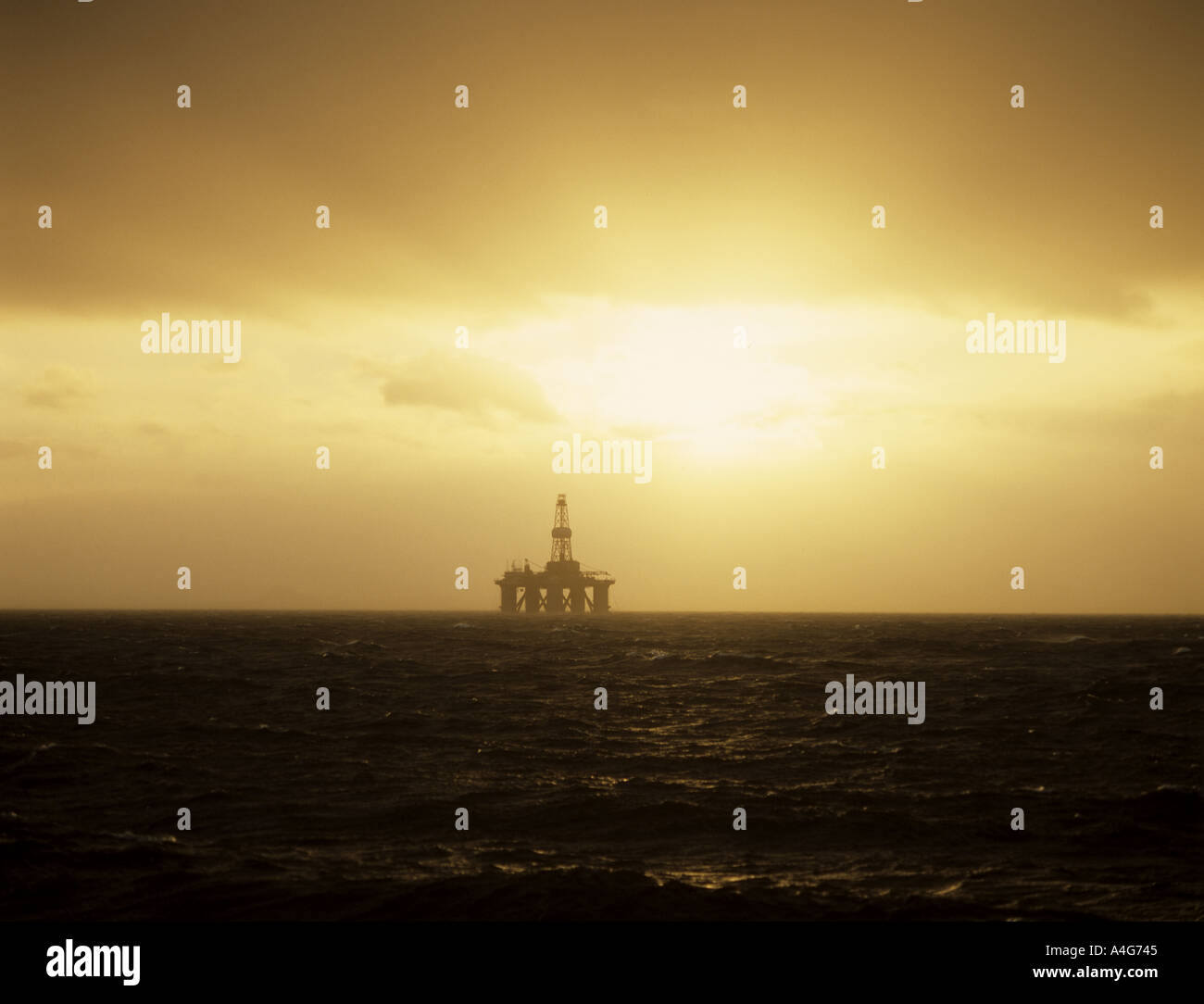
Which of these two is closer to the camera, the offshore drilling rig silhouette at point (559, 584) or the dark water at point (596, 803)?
the dark water at point (596, 803)

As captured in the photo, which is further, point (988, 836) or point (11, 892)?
point (988, 836)

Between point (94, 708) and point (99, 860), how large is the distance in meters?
19.9

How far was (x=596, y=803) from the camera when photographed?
2095cm

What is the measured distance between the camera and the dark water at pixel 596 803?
596 inches

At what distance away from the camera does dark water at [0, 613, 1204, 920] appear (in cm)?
1515

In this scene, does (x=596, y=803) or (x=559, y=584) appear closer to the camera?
(x=596, y=803)

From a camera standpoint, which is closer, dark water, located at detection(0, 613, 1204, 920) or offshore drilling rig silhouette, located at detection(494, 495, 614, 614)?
dark water, located at detection(0, 613, 1204, 920)

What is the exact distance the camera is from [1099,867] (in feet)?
55.2
